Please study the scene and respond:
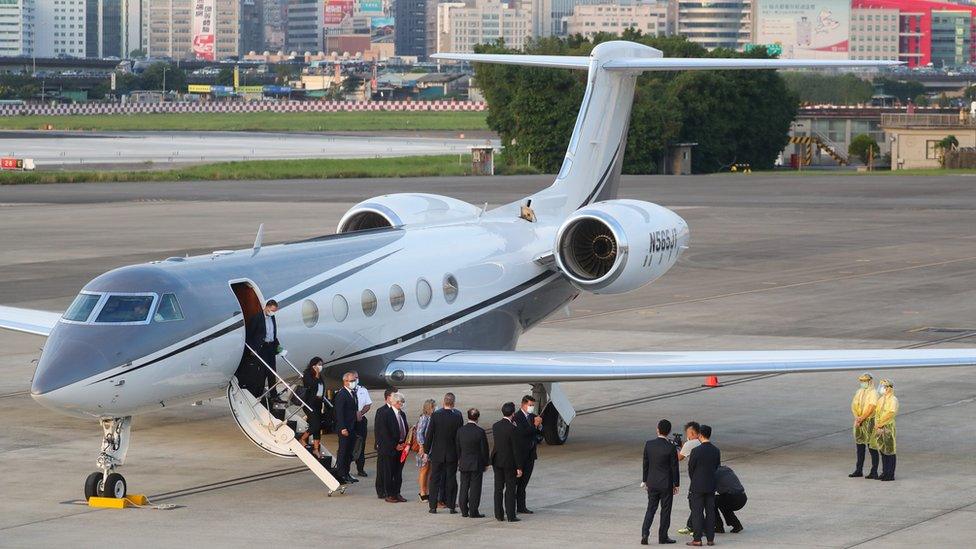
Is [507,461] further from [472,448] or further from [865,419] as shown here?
[865,419]

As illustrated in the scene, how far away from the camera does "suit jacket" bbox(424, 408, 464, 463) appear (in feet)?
58.9

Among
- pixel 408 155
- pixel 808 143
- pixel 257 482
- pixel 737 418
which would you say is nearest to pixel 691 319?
pixel 737 418

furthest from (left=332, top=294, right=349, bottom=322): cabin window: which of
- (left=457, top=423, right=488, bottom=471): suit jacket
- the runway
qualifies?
the runway

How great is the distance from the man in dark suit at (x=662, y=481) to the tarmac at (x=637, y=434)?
0.33 metres

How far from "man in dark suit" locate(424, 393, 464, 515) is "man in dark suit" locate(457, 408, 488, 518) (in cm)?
16

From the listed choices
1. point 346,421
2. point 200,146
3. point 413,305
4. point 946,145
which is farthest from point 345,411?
point 200,146

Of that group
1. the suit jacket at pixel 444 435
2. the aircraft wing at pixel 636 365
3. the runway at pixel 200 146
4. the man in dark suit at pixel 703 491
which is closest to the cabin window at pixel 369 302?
the aircraft wing at pixel 636 365

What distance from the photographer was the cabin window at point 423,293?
21688mm

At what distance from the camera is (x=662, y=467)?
16516 mm

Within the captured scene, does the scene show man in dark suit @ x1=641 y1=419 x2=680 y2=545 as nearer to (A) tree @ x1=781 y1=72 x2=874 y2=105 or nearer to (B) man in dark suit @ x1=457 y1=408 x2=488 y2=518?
(B) man in dark suit @ x1=457 y1=408 x2=488 y2=518

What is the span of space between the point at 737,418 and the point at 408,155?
280 feet

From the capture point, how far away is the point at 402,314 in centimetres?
2134

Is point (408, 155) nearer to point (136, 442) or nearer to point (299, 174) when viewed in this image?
point (299, 174)

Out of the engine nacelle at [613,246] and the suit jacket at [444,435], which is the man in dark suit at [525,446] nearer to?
the suit jacket at [444,435]
